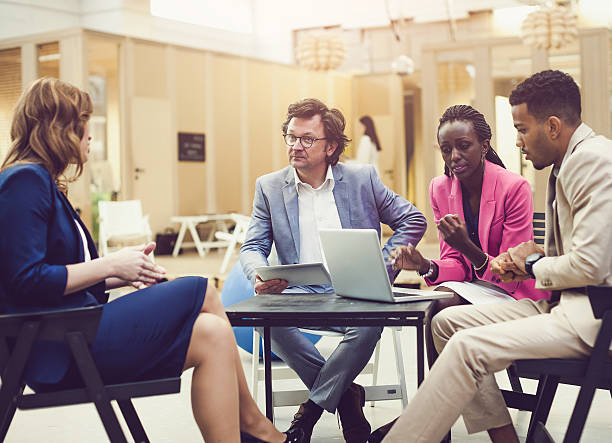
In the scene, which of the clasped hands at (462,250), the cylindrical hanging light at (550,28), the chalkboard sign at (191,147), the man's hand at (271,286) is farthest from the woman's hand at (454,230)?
the chalkboard sign at (191,147)

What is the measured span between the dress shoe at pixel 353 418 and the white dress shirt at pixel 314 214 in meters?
0.60

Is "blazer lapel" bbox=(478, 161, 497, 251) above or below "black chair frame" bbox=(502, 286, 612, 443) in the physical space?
above

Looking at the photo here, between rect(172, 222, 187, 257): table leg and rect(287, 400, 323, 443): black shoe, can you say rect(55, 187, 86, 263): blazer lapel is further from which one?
rect(172, 222, 187, 257): table leg

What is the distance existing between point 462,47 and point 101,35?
5.42 m

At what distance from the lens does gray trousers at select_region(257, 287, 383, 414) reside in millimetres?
2932

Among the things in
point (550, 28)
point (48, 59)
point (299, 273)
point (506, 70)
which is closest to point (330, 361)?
point (299, 273)

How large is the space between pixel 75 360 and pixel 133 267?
0.32m

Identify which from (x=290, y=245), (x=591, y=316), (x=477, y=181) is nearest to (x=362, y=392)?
(x=290, y=245)

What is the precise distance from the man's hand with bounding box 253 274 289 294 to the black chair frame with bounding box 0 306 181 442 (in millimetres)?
764

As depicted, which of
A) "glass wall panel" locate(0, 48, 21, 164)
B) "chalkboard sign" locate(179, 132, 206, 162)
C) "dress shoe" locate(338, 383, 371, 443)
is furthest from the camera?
"chalkboard sign" locate(179, 132, 206, 162)

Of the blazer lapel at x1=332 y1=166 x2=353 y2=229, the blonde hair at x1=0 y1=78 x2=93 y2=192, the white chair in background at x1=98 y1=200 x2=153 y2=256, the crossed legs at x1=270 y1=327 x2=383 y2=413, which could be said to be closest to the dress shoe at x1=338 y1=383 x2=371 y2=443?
the crossed legs at x1=270 y1=327 x2=383 y2=413

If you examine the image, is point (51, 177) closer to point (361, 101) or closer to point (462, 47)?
point (462, 47)

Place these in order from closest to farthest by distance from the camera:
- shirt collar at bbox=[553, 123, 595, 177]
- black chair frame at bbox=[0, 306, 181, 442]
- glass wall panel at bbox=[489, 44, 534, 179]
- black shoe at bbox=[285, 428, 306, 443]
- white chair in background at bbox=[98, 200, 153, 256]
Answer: black chair frame at bbox=[0, 306, 181, 442] < shirt collar at bbox=[553, 123, 595, 177] < black shoe at bbox=[285, 428, 306, 443] < white chair in background at bbox=[98, 200, 153, 256] < glass wall panel at bbox=[489, 44, 534, 179]

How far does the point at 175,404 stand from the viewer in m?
3.85
